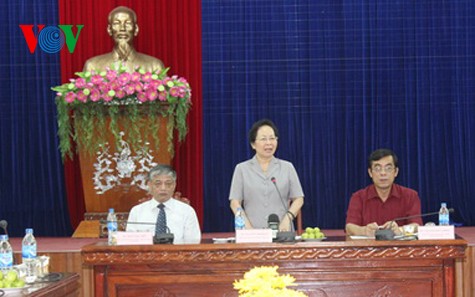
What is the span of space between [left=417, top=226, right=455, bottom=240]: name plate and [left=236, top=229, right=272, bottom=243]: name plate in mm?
650

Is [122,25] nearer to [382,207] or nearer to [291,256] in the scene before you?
[382,207]

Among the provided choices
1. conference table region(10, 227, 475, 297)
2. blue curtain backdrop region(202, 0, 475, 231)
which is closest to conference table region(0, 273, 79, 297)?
conference table region(10, 227, 475, 297)

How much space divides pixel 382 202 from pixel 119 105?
210 cm

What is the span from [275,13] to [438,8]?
124 centimetres

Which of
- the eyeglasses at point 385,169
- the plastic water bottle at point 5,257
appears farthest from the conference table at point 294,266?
the eyeglasses at point 385,169

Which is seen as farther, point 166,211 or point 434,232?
point 166,211

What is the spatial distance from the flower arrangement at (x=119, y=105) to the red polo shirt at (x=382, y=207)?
176 centimetres

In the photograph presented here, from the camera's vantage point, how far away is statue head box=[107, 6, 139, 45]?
616 centimetres

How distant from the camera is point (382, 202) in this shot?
4.33m

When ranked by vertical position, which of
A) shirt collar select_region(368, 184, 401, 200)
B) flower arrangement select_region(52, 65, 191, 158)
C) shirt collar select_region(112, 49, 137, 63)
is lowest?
shirt collar select_region(368, 184, 401, 200)

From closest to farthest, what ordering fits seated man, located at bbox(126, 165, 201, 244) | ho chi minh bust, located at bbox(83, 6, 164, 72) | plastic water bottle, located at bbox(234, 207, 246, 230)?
plastic water bottle, located at bbox(234, 207, 246, 230) → seated man, located at bbox(126, 165, 201, 244) → ho chi minh bust, located at bbox(83, 6, 164, 72)

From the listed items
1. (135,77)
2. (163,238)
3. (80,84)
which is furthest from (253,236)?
(80,84)

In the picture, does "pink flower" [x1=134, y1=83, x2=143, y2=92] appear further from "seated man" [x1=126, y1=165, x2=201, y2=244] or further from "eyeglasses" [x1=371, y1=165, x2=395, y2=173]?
"eyeglasses" [x1=371, y1=165, x2=395, y2=173]

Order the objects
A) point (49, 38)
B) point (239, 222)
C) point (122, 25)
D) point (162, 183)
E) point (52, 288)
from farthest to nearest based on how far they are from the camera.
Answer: point (49, 38), point (122, 25), point (162, 183), point (239, 222), point (52, 288)
